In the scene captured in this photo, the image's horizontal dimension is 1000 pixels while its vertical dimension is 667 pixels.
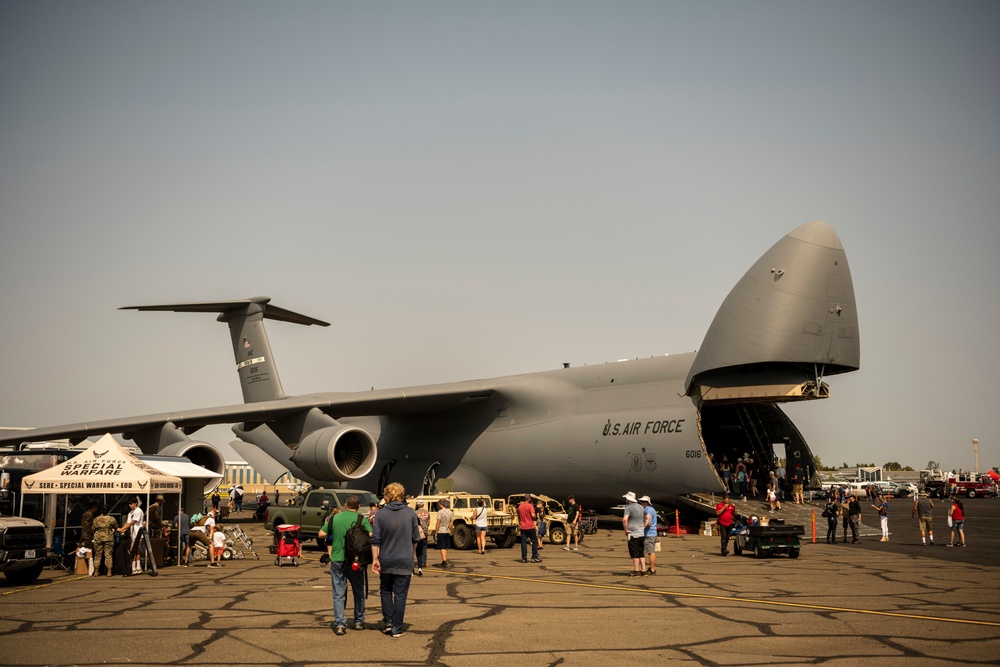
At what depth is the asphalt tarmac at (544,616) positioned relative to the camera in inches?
317

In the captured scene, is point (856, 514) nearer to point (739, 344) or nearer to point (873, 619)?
point (739, 344)

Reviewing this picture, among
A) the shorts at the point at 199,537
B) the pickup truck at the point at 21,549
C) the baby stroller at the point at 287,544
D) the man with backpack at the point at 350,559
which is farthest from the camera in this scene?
the shorts at the point at 199,537

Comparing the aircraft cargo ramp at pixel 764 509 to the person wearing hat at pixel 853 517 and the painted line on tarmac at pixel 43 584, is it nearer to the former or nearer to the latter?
the person wearing hat at pixel 853 517

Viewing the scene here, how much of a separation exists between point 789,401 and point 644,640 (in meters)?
15.0

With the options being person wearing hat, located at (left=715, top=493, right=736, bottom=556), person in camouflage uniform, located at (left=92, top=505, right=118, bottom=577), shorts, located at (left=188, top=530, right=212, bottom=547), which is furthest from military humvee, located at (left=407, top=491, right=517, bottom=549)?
person in camouflage uniform, located at (left=92, top=505, right=118, bottom=577)

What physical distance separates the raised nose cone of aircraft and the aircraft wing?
9869 millimetres

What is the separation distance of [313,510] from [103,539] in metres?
6.48

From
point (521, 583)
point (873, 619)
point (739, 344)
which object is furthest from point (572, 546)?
point (873, 619)

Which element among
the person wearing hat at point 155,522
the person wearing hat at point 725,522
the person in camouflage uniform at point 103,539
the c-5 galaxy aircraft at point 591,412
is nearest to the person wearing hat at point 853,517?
the c-5 galaxy aircraft at point 591,412

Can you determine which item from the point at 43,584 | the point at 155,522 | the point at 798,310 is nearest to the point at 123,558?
the point at 155,522

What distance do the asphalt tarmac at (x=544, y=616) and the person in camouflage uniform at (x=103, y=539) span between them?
0.54 meters

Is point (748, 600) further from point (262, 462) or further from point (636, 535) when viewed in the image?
point (262, 462)

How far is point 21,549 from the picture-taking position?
13328mm

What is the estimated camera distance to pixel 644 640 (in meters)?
8.72
